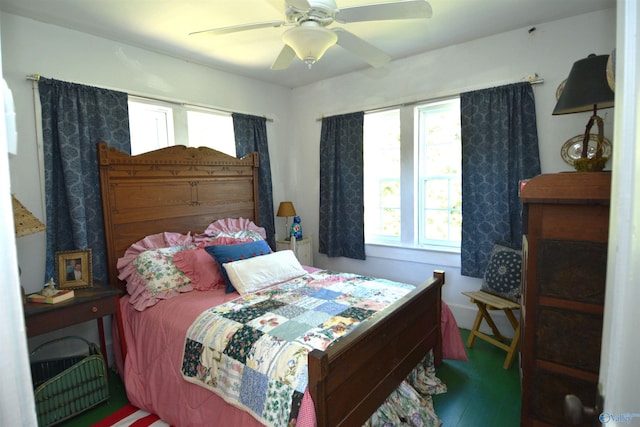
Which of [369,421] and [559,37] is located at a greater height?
[559,37]

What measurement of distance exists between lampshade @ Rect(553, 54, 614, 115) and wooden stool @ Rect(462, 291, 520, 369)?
1463 millimetres

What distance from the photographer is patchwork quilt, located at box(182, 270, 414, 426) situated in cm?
153

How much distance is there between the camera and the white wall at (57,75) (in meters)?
2.30

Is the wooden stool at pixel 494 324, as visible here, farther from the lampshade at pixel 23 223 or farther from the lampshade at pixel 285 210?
the lampshade at pixel 23 223

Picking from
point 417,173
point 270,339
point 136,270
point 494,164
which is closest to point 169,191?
point 136,270

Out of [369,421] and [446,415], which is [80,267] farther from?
[446,415]

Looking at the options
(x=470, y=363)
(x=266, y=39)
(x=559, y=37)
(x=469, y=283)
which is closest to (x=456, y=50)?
(x=559, y=37)

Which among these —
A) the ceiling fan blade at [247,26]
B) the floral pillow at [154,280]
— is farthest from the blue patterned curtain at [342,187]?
the ceiling fan blade at [247,26]

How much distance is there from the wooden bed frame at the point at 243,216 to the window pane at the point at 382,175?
123 cm

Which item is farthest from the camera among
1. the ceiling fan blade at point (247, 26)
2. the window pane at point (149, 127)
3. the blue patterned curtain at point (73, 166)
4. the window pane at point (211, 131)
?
the window pane at point (211, 131)

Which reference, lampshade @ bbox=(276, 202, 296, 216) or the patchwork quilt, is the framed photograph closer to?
the patchwork quilt

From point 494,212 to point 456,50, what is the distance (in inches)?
58.7

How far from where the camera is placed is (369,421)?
1.66 meters

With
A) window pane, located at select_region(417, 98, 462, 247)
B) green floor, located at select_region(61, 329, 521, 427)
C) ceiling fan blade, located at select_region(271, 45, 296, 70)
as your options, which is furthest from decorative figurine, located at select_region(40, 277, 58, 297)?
window pane, located at select_region(417, 98, 462, 247)
